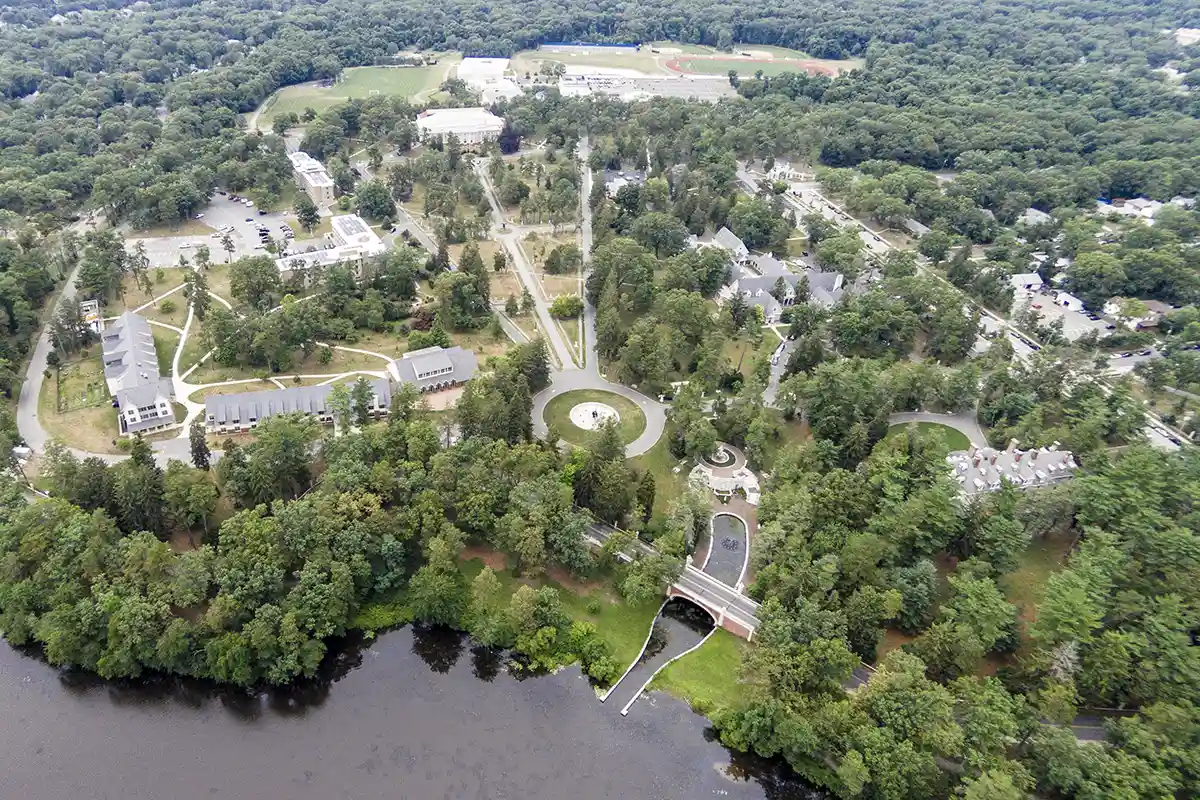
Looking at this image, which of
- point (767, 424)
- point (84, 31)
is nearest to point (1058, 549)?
point (767, 424)

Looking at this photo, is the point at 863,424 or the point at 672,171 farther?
the point at 672,171

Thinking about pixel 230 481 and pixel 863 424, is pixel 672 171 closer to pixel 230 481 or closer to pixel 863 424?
pixel 863 424

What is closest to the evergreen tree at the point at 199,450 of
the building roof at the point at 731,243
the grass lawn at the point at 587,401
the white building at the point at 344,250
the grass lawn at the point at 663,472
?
the grass lawn at the point at 587,401

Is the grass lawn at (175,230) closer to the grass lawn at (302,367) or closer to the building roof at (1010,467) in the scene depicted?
the grass lawn at (302,367)

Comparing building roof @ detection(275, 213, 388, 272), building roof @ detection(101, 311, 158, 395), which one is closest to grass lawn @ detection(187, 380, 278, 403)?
building roof @ detection(101, 311, 158, 395)

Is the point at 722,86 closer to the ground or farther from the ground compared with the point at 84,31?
closer to the ground

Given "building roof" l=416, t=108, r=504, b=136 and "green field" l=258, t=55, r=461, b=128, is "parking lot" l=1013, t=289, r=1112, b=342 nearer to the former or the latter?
"building roof" l=416, t=108, r=504, b=136
